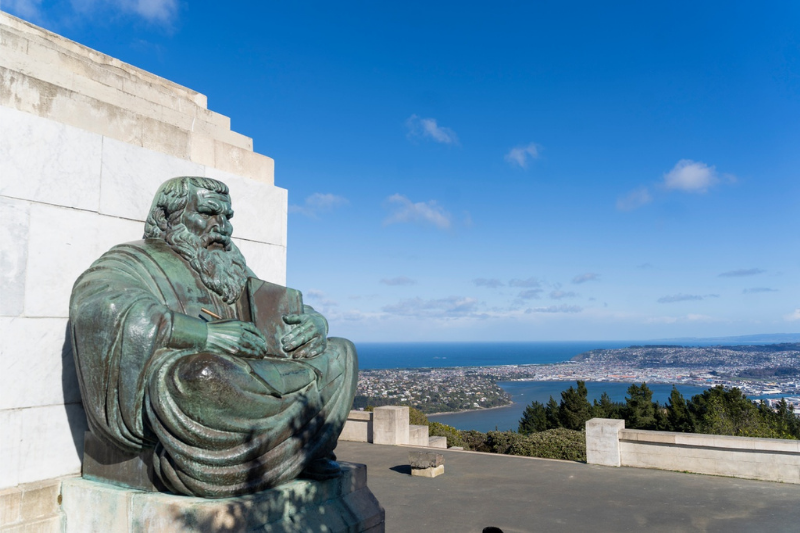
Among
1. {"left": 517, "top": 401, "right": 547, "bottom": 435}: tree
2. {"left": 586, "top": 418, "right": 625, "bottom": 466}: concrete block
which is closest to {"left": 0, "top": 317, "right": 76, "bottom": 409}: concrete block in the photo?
{"left": 586, "top": 418, "right": 625, "bottom": 466}: concrete block

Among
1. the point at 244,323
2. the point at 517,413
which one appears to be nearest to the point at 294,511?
the point at 244,323

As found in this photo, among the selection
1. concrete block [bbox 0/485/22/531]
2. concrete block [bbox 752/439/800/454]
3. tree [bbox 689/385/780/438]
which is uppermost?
concrete block [bbox 0/485/22/531]

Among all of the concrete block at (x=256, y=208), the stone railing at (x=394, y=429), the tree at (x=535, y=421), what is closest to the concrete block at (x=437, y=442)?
the stone railing at (x=394, y=429)

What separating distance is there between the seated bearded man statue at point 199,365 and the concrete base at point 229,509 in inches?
3.9

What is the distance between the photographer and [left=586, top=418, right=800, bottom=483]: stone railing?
370 inches

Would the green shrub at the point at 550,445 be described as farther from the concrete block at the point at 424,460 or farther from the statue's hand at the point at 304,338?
the statue's hand at the point at 304,338

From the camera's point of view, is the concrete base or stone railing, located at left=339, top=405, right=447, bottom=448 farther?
stone railing, located at left=339, top=405, right=447, bottom=448

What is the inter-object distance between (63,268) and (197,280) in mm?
1121

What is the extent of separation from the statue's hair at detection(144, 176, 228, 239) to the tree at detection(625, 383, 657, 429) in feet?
62.3

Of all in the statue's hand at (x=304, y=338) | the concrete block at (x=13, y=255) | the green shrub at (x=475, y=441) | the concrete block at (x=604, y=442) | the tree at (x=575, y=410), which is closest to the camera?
the concrete block at (x=13, y=255)

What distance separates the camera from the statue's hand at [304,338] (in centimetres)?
461

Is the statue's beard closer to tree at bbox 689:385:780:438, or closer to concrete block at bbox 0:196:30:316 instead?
concrete block at bbox 0:196:30:316

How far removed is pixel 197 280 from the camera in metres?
4.73

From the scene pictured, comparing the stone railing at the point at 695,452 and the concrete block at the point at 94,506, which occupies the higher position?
the concrete block at the point at 94,506
